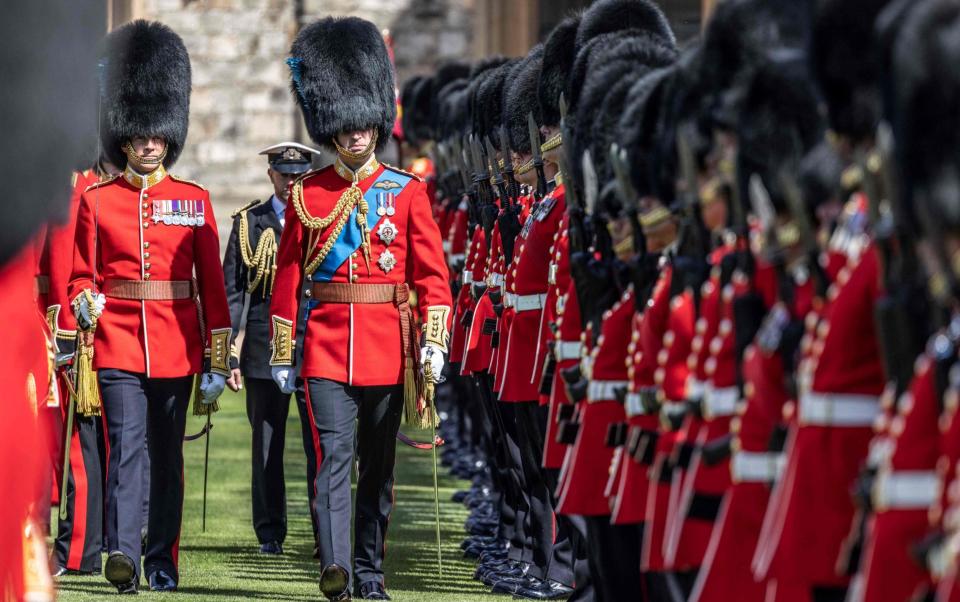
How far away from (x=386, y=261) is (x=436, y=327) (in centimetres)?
29

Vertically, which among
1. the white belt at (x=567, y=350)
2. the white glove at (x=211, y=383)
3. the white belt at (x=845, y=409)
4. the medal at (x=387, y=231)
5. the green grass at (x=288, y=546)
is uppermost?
the medal at (x=387, y=231)

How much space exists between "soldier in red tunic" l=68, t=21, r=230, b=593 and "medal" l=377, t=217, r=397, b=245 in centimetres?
77

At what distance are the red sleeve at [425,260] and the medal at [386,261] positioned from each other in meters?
0.10

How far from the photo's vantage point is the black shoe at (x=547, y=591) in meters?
7.87

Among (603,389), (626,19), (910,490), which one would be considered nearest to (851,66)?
(910,490)

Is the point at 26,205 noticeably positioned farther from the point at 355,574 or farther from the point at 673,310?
the point at 355,574

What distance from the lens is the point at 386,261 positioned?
7.81m

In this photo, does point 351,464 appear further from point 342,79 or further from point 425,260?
point 342,79

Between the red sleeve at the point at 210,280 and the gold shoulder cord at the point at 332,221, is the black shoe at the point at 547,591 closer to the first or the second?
the gold shoulder cord at the point at 332,221

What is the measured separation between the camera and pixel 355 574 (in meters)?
7.82

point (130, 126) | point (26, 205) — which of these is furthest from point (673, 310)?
point (130, 126)

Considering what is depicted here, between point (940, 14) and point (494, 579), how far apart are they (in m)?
4.69

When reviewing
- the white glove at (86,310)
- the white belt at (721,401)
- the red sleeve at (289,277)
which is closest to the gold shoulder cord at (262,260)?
the white glove at (86,310)

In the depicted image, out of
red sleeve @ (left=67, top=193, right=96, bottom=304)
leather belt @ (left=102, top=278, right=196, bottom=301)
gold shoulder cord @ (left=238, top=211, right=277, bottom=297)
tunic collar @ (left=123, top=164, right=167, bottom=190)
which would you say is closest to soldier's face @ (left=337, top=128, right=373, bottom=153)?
tunic collar @ (left=123, top=164, right=167, bottom=190)
